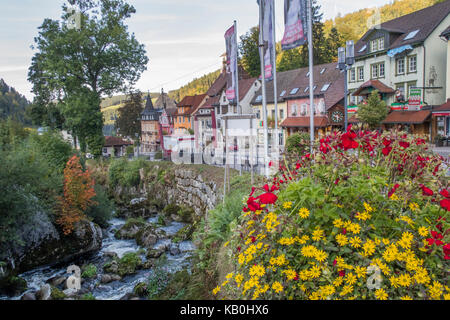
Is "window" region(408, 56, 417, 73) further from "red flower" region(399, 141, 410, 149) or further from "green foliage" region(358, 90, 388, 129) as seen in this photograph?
"red flower" region(399, 141, 410, 149)

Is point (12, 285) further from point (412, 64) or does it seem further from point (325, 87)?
point (325, 87)

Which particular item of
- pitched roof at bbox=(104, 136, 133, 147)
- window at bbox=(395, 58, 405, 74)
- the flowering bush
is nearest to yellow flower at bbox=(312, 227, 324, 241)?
the flowering bush

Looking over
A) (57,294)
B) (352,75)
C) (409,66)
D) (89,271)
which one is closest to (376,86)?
(409,66)

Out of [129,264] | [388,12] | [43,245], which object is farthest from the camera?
[388,12]

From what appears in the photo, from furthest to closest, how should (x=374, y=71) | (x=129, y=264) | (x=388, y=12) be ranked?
(x=388, y=12)
(x=374, y=71)
(x=129, y=264)

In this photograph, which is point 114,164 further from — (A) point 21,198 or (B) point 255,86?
(B) point 255,86

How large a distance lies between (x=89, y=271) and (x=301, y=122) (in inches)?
1088

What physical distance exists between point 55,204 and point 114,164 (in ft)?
52.8

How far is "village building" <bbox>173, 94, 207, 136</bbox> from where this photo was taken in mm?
56578

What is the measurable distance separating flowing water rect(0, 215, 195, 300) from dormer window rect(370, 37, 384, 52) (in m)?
25.4

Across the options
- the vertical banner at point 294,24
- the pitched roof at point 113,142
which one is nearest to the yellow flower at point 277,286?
the vertical banner at point 294,24

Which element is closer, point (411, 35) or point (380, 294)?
point (380, 294)

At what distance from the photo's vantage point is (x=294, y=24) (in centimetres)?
1139
